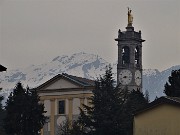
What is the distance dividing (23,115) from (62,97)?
17.5m

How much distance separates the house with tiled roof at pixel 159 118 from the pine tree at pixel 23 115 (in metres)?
15.9

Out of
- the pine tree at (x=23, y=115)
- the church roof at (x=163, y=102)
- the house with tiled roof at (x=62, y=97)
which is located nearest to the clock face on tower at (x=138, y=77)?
the house with tiled roof at (x=62, y=97)

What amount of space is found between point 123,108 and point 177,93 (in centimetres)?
379

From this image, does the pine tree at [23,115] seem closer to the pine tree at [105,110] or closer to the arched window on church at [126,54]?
the pine tree at [105,110]

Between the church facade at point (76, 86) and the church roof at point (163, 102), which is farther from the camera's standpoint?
the church facade at point (76, 86)

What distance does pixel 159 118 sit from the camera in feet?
125

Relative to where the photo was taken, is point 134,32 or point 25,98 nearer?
point 25,98

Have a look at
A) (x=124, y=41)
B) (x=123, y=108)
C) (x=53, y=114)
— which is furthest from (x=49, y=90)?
(x=123, y=108)

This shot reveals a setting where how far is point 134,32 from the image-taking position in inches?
3007

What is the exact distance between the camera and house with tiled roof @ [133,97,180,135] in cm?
3728

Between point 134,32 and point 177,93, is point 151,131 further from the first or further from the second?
point 134,32

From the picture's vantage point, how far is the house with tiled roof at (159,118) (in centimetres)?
3728

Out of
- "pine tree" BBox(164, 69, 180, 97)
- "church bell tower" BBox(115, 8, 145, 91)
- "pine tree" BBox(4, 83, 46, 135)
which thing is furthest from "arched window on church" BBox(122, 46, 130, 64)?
"pine tree" BBox(164, 69, 180, 97)

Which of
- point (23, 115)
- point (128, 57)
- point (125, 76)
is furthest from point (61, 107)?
point (23, 115)
